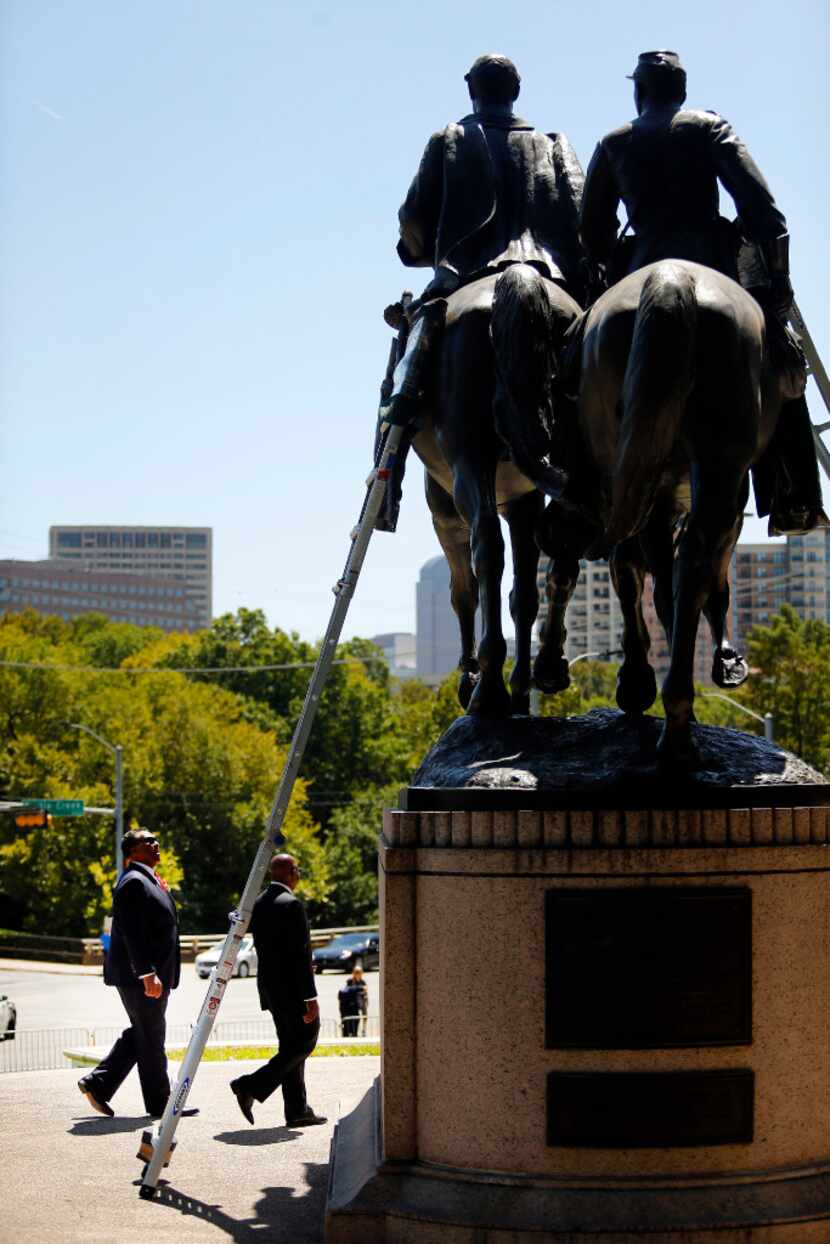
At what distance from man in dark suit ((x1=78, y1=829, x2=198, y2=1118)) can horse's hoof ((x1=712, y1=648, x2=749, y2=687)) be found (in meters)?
3.78

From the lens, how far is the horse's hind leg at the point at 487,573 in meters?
9.43

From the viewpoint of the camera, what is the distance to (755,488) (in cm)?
948

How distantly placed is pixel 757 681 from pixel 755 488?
41.9m

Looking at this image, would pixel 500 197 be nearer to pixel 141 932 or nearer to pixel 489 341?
pixel 489 341

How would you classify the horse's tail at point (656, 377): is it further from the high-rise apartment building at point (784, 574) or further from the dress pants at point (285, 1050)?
the high-rise apartment building at point (784, 574)

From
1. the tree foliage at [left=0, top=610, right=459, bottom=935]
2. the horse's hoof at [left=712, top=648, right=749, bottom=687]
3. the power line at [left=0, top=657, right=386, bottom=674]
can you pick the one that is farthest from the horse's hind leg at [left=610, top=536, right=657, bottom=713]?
the power line at [left=0, top=657, right=386, bottom=674]

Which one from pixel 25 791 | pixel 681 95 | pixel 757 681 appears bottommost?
pixel 25 791

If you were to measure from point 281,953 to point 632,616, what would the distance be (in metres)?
2.99

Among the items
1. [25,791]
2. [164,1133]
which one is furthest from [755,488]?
[25,791]

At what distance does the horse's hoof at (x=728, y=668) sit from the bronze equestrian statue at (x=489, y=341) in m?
1.12

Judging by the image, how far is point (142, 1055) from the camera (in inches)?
433

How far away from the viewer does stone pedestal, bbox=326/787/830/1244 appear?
7.66m

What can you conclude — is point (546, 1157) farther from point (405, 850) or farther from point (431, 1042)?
point (405, 850)

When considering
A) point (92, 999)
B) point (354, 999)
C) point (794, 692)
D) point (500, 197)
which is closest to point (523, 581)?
point (500, 197)
